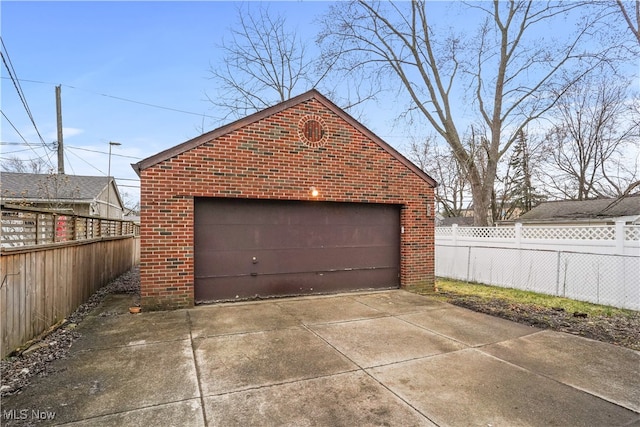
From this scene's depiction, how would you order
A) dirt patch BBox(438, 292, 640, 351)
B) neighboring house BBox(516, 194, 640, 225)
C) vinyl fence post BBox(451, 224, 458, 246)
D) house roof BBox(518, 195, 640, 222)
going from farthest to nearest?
house roof BBox(518, 195, 640, 222)
neighboring house BBox(516, 194, 640, 225)
vinyl fence post BBox(451, 224, 458, 246)
dirt patch BBox(438, 292, 640, 351)

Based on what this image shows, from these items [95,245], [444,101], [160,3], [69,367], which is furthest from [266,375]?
[444,101]

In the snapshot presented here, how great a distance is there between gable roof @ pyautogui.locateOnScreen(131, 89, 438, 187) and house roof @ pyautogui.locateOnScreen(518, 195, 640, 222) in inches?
558

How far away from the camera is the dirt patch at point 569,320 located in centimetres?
496

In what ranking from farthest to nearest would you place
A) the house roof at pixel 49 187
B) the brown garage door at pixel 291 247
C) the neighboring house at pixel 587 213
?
the neighboring house at pixel 587 213
the house roof at pixel 49 187
the brown garage door at pixel 291 247

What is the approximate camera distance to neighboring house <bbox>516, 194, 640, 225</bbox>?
16.7 meters

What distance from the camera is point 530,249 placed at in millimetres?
9008

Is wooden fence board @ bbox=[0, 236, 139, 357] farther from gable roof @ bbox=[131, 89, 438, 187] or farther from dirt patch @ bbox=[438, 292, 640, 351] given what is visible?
dirt patch @ bbox=[438, 292, 640, 351]

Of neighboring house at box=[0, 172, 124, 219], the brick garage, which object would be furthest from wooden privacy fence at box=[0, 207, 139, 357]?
neighboring house at box=[0, 172, 124, 219]

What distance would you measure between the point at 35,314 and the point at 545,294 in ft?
33.7

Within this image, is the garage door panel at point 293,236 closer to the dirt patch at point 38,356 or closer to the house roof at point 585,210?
the dirt patch at point 38,356

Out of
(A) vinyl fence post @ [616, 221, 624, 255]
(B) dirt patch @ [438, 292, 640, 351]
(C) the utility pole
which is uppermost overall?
(C) the utility pole

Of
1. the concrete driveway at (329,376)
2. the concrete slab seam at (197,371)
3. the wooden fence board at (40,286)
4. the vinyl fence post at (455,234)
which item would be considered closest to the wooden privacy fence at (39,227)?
the wooden fence board at (40,286)

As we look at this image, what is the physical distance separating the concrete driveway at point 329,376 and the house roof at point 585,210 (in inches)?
628

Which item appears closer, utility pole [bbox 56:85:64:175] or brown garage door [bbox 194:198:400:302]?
brown garage door [bbox 194:198:400:302]
